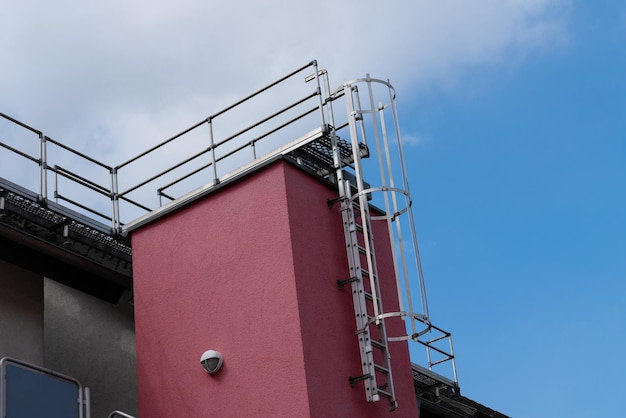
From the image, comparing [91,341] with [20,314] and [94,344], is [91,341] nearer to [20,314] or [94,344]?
[94,344]

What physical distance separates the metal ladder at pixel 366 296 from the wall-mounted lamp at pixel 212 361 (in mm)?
1599

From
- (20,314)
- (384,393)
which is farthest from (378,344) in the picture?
(20,314)

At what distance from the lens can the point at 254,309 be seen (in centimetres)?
1402

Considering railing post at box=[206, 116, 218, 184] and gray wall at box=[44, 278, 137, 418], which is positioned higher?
railing post at box=[206, 116, 218, 184]

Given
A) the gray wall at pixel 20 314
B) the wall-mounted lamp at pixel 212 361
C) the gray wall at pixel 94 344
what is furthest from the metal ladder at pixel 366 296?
the gray wall at pixel 20 314

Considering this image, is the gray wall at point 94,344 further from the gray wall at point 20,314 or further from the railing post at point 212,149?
the railing post at point 212,149

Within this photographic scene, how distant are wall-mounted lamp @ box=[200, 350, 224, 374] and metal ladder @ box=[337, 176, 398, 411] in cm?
160

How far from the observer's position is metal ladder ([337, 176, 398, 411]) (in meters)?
14.1

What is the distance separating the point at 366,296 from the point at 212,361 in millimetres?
2087

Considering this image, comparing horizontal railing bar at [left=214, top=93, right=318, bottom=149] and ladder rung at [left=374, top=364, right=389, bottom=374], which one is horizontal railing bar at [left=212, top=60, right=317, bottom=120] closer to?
horizontal railing bar at [left=214, top=93, right=318, bottom=149]

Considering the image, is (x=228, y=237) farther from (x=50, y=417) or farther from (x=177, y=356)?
(x=50, y=417)

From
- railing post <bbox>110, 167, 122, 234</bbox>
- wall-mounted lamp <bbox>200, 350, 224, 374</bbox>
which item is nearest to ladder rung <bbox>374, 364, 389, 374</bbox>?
wall-mounted lamp <bbox>200, 350, 224, 374</bbox>

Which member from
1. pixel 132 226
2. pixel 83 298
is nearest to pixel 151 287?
pixel 132 226

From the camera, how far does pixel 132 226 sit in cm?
1579
